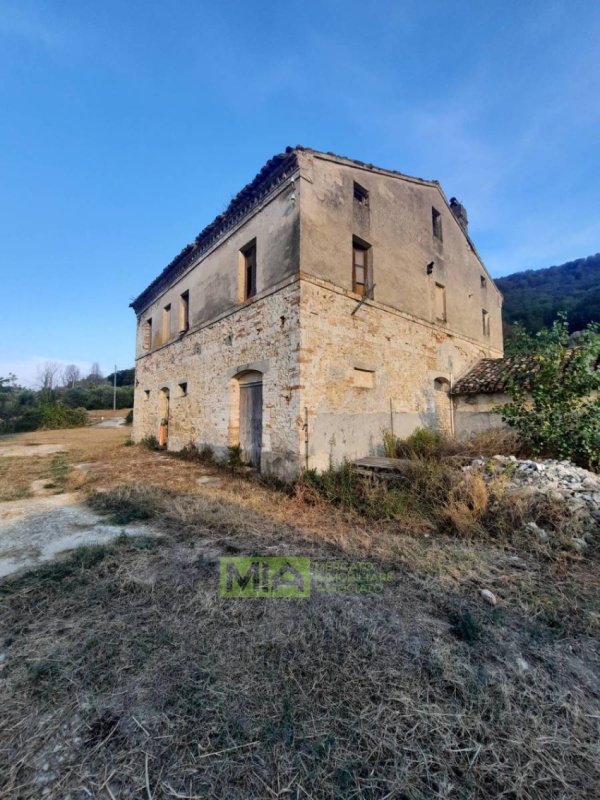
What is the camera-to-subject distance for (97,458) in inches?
425

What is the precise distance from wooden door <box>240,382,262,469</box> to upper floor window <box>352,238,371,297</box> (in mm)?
3642

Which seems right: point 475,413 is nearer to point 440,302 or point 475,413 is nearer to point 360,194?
point 440,302

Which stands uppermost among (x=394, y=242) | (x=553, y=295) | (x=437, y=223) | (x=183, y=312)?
(x=553, y=295)

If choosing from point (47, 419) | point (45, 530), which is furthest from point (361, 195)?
point (47, 419)

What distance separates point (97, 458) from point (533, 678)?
39.9 ft

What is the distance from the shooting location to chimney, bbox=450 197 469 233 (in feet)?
41.7

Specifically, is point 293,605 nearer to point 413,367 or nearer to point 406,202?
point 413,367

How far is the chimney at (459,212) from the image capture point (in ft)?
41.7

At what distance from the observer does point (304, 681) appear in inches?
74.5

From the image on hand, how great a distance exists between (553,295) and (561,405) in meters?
33.5

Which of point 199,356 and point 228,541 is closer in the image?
point 228,541

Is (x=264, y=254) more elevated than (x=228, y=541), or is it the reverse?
(x=264, y=254)

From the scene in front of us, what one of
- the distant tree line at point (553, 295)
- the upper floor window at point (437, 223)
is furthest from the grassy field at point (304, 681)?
the distant tree line at point (553, 295)

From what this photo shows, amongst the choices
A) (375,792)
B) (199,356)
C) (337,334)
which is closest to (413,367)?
(337,334)
